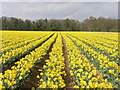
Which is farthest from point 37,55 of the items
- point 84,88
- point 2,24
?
point 2,24

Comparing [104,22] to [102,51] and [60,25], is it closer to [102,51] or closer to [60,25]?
[60,25]

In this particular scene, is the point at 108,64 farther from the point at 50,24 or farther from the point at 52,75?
the point at 50,24

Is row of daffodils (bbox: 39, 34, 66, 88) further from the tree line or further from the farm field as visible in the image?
the tree line

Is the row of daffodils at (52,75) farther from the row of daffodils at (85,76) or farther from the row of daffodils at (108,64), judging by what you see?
the row of daffodils at (108,64)

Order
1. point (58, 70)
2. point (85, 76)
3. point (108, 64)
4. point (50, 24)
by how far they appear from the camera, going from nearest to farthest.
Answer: point (85, 76) → point (58, 70) → point (108, 64) → point (50, 24)

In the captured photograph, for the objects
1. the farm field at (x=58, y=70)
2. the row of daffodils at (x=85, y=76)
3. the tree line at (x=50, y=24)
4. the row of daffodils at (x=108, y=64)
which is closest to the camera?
the row of daffodils at (x=85, y=76)

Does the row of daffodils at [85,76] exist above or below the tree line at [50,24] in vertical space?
below

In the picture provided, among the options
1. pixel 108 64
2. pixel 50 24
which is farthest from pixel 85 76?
pixel 50 24

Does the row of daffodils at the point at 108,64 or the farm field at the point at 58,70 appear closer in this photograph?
the farm field at the point at 58,70

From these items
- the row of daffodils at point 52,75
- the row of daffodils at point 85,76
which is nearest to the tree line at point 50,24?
the row of daffodils at point 85,76

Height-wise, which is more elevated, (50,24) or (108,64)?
(50,24)

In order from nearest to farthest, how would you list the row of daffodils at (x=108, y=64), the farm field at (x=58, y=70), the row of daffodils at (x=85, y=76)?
the row of daffodils at (x=85, y=76) < the farm field at (x=58, y=70) < the row of daffodils at (x=108, y=64)

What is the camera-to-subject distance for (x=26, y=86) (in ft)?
15.2

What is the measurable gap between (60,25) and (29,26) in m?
12.6
